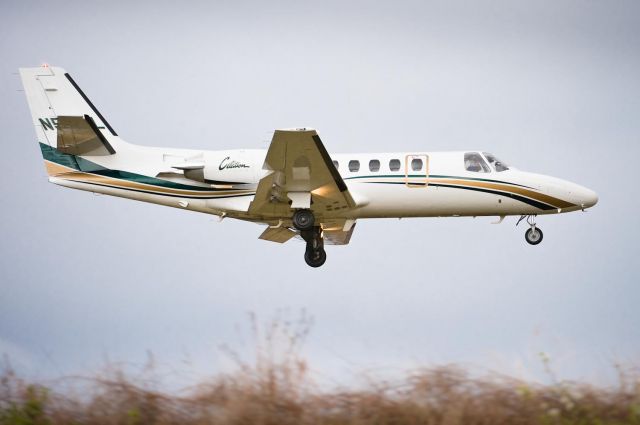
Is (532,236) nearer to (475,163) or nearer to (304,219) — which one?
(475,163)

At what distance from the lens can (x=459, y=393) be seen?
1005 centimetres

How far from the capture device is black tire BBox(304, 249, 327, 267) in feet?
74.7

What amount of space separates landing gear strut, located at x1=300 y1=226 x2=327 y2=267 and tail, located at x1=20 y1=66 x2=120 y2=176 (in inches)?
232

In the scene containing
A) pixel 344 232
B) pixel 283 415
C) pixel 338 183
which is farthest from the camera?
pixel 344 232

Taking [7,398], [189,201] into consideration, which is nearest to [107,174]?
[189,201]

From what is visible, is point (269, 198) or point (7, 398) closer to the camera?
point (7, 398)

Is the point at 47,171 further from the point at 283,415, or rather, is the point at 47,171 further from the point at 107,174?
the point at 283,415

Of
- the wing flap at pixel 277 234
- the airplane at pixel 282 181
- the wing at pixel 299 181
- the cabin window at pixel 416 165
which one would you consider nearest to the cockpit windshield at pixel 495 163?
the airplane at pixel 282 181

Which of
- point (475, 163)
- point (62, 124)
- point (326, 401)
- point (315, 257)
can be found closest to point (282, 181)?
point (315, 257)

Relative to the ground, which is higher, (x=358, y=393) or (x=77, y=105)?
(x=77, y=105)

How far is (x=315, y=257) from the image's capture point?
2278 centimetres

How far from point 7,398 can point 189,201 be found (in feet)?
39.2

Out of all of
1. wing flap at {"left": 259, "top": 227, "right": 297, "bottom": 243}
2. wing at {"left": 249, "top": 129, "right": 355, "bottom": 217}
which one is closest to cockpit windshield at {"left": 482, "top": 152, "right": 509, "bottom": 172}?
wing at {"left": 249, "top": 129, "right": 355, "bottom": 217}

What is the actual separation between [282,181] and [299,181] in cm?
43
